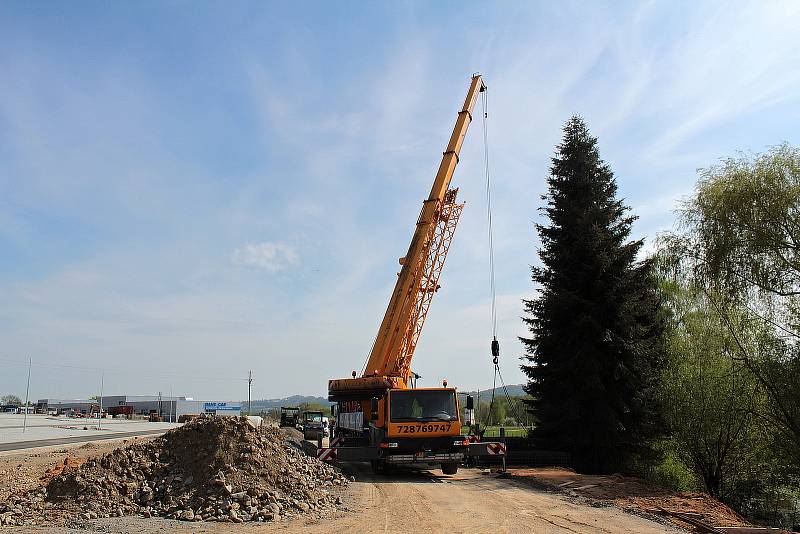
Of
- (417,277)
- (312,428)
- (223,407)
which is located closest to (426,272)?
(417,277)

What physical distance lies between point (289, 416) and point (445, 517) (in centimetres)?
3280

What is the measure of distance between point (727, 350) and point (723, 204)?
509 cm

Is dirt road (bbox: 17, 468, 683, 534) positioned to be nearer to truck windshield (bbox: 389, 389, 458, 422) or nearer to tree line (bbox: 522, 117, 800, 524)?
truck windshield (bbox: 389, 389, 458, 422)

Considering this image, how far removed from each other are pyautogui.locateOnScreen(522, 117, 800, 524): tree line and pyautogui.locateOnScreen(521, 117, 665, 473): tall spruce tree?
0.18 ft

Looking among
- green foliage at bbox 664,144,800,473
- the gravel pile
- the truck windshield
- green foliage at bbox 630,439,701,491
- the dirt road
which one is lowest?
green foliage at bbox 630,439,701,491

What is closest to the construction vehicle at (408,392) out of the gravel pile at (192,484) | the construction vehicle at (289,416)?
the gravel pile at (192,484)

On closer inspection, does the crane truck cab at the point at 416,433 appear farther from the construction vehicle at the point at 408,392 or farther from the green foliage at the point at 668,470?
the green foliage at the point at 668,470

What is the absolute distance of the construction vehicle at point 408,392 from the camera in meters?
17.3

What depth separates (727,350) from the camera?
19.3m

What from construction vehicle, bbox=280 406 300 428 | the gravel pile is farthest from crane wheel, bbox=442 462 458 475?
construction vehicle, bbox=280 406 300 428

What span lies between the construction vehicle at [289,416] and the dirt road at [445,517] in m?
27.1

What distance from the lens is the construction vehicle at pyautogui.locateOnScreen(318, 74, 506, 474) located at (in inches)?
680

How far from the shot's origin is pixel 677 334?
23734 millimetres

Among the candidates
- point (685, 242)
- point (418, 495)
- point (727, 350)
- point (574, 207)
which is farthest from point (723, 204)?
point (418, 495)
